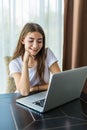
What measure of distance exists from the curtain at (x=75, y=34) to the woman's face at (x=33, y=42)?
1.96ft

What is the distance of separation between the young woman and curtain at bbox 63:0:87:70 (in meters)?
0.42

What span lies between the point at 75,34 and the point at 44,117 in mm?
1341

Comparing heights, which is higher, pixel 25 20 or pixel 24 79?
pixel 25 20

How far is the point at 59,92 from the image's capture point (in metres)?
1.29

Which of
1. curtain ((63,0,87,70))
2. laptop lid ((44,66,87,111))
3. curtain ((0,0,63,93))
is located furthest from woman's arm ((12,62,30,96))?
curtain ((63,0,87,70))

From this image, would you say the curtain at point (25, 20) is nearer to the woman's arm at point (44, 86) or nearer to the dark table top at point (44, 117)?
the woman's arm at point (44, 86)

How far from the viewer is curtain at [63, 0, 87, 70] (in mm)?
2334

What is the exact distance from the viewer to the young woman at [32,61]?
1784 mm

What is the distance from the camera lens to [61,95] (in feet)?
4.36

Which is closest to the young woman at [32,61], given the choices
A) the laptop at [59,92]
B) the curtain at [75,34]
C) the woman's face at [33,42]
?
the woman's face at [33,42]

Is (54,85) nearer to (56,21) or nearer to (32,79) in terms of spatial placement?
(32,79)

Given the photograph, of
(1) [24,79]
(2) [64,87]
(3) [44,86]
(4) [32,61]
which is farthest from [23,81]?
(2) [64,87]

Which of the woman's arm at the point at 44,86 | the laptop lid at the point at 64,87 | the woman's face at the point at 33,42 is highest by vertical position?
the woman's face at the point at 33,42

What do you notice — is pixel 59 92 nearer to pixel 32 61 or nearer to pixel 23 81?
pixel 23 81
